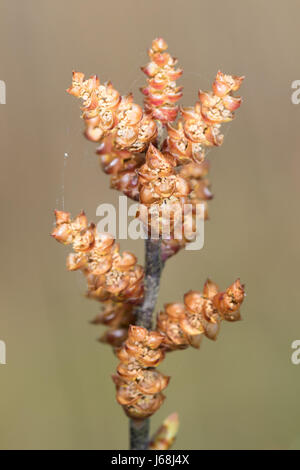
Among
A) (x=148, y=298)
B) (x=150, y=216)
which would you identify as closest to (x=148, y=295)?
(x=148, y=298)

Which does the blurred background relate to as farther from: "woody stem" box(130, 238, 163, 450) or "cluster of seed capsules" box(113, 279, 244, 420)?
"cluster of seed capsules" box(113, 279, 244, 420)

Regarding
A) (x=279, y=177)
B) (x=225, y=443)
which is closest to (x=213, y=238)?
(x=279, y=177)

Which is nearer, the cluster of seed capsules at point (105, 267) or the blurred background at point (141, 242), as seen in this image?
→ the cluster of seed capsules at point (105, 267)

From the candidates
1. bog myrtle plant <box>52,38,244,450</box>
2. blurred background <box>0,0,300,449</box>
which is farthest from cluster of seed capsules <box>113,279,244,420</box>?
blurred background <box>0,0,300,449</box>

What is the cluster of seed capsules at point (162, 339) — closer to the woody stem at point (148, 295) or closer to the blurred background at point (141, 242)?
the woody stem at point (148, 295)

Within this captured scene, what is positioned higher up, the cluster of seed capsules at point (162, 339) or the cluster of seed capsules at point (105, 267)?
the cluster of seed capsules at point (105, 267)

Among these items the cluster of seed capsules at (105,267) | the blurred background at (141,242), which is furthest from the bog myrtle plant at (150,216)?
the blurred background at (141,242)

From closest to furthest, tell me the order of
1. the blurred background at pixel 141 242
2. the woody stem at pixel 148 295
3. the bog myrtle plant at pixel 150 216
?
the bog myrtle plant at pixel 150 216, the woody stem at pixel 148 295, the blurred background at pixel 141 242

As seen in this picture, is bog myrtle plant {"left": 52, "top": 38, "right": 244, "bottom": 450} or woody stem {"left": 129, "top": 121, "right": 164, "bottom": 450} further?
woody stem {"left": 129, "top": 121, "right": 164, "bottom": 450}

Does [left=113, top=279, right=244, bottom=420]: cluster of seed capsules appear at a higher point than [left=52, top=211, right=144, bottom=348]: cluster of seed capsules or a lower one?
lower

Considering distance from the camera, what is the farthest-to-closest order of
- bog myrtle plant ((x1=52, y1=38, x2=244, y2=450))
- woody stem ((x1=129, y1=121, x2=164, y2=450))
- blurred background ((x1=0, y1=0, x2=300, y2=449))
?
blurred background ((x1=0, y1=0, x2=300, y2=449)) → woody stem ((x1=129, y1=121, x2=164, y2=450)) → bog myrtle plant ((x1=52, y1=38, x2=244, y2=450))
